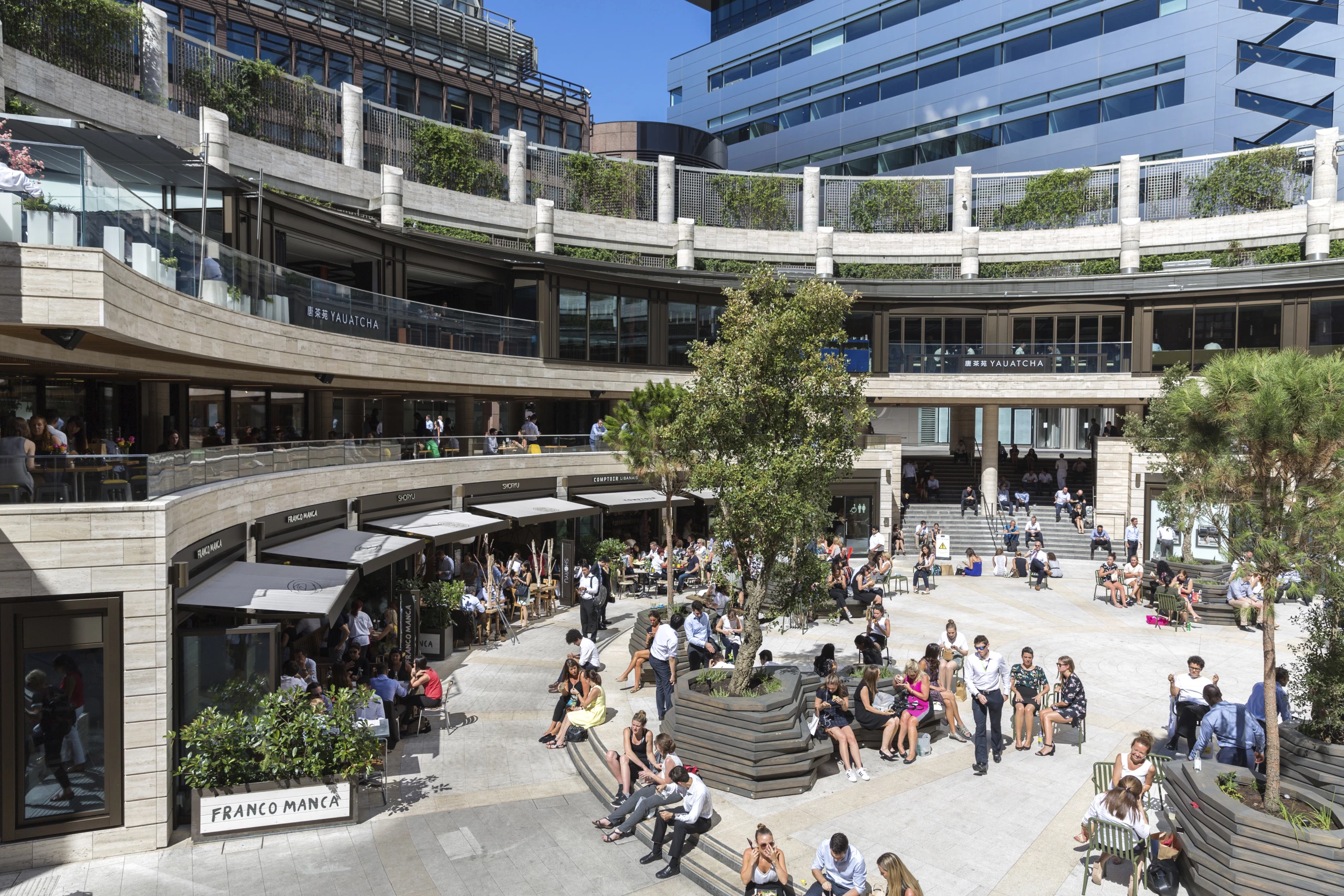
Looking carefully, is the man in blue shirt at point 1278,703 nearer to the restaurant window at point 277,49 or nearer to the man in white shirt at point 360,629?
the man in white shirt at point 360,629

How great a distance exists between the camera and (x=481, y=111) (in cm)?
5797

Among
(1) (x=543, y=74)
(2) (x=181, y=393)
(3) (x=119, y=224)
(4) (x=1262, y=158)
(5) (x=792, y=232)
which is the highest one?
(1) (x=543, y=74)

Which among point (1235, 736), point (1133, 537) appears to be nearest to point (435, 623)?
point (1235, 736)

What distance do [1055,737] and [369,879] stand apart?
1019 cm

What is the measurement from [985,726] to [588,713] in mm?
5937

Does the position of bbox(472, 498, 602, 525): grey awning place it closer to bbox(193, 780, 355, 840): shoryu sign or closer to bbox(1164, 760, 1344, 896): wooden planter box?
bbox(193, 780, 355, 840): shoryu sign

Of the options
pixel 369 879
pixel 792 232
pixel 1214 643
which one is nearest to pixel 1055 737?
pixel 1214 643

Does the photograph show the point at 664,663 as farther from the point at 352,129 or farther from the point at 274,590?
the point at 352,129

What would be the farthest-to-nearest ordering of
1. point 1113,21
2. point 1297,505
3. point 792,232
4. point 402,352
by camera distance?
point 1113,21 < point 792,232 < point 402,352 < point 1297,505

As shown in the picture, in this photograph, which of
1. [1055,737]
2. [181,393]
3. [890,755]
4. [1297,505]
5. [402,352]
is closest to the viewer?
[1297,505]

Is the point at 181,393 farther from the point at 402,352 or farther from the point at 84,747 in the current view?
the point at 84,747

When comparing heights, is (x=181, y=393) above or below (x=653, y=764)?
above

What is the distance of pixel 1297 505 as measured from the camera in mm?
9273

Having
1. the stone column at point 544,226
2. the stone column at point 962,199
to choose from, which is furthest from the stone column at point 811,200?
the stone column at point 544,226
